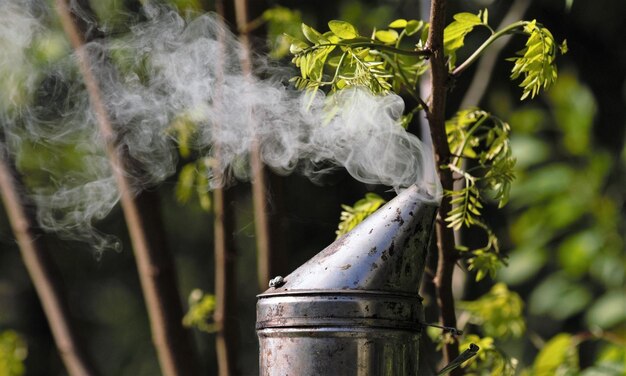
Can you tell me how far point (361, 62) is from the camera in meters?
1.62

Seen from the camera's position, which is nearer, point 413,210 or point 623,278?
point 413,210

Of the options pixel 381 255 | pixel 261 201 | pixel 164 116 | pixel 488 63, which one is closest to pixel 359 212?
pixel 381 255

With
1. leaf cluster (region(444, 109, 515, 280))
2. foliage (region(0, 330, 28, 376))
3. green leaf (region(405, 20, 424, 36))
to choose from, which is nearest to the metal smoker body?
leaf cluster (region(444, 109, 515, 280))

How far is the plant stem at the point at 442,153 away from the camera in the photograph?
1617mm

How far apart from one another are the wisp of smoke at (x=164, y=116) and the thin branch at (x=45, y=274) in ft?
0.45

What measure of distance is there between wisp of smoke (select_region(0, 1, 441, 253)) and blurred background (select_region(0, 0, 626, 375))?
6 cm

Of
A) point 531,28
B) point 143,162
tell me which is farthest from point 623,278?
point 531,28

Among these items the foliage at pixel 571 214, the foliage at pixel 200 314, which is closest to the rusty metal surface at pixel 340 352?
the foliage at pixel 200 314

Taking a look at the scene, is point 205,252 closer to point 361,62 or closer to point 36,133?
point 36,133

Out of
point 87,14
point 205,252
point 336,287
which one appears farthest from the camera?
point 205,252

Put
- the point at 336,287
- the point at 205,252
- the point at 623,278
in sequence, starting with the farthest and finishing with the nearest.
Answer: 1. the point at 205,252
2. the point at 623,278
3. the point at 336,287

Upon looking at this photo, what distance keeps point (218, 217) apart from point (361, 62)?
1.12 metres

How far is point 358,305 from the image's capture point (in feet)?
4.92

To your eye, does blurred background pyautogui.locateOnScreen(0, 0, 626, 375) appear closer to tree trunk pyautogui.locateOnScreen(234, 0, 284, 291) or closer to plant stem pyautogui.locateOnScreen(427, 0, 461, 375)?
tree trunk pyautogui.locateOnScreen(234, 0, 284, 291)
